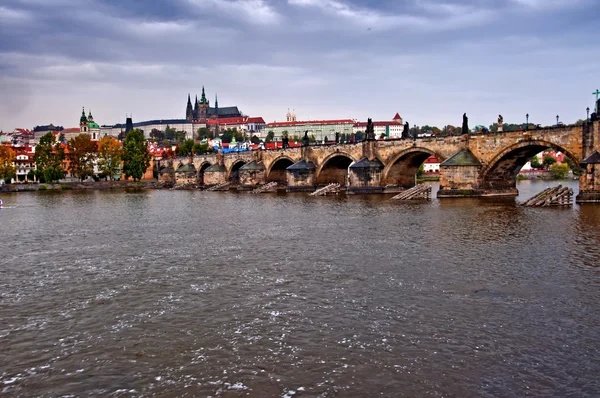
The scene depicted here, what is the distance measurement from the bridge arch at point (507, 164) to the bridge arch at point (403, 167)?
24.3 feet

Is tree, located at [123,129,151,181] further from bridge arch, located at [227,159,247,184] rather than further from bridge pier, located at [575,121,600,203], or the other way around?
bridge pier, located at [575,121,600,203]

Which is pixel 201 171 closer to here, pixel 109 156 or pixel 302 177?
pixel 109 156

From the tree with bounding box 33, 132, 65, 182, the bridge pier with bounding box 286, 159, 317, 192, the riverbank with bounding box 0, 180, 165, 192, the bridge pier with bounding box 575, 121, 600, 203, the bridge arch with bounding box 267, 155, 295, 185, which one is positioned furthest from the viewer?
the tree with bounding box 33, 132, 65, 182

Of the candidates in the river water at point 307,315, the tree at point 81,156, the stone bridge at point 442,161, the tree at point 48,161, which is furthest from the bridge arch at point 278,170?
the river water at point 307,315

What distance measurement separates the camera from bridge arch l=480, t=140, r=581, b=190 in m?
40.9

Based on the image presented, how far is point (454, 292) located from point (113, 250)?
538 inches

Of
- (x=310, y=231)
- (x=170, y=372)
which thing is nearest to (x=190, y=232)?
(x=310, y=231)

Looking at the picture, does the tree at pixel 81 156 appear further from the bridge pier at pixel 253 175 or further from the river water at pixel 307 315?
the river water at pixel 307 315

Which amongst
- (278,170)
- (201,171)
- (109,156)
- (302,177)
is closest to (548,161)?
(201,171)

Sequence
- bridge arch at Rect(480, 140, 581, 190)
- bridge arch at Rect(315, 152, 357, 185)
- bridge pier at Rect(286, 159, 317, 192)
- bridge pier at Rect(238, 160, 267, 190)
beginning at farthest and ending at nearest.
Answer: bridge pier at Rect(238, 160, 267, 190) < bridge arch at Rect(315, 152, 357, 185) < bridge pier at Rect(286, 159, 317, 192) < bridge arch at Rect(480, 140, 581, 190)

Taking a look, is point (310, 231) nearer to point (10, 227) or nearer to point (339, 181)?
point (10, 227)

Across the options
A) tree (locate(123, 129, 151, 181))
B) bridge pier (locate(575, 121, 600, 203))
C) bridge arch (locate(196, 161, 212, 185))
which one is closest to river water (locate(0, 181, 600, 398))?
bridge pier (locate(575, 121, 600, 203))

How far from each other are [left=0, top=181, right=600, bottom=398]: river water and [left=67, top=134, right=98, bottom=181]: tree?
71.9 metres

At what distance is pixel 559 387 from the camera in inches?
333
